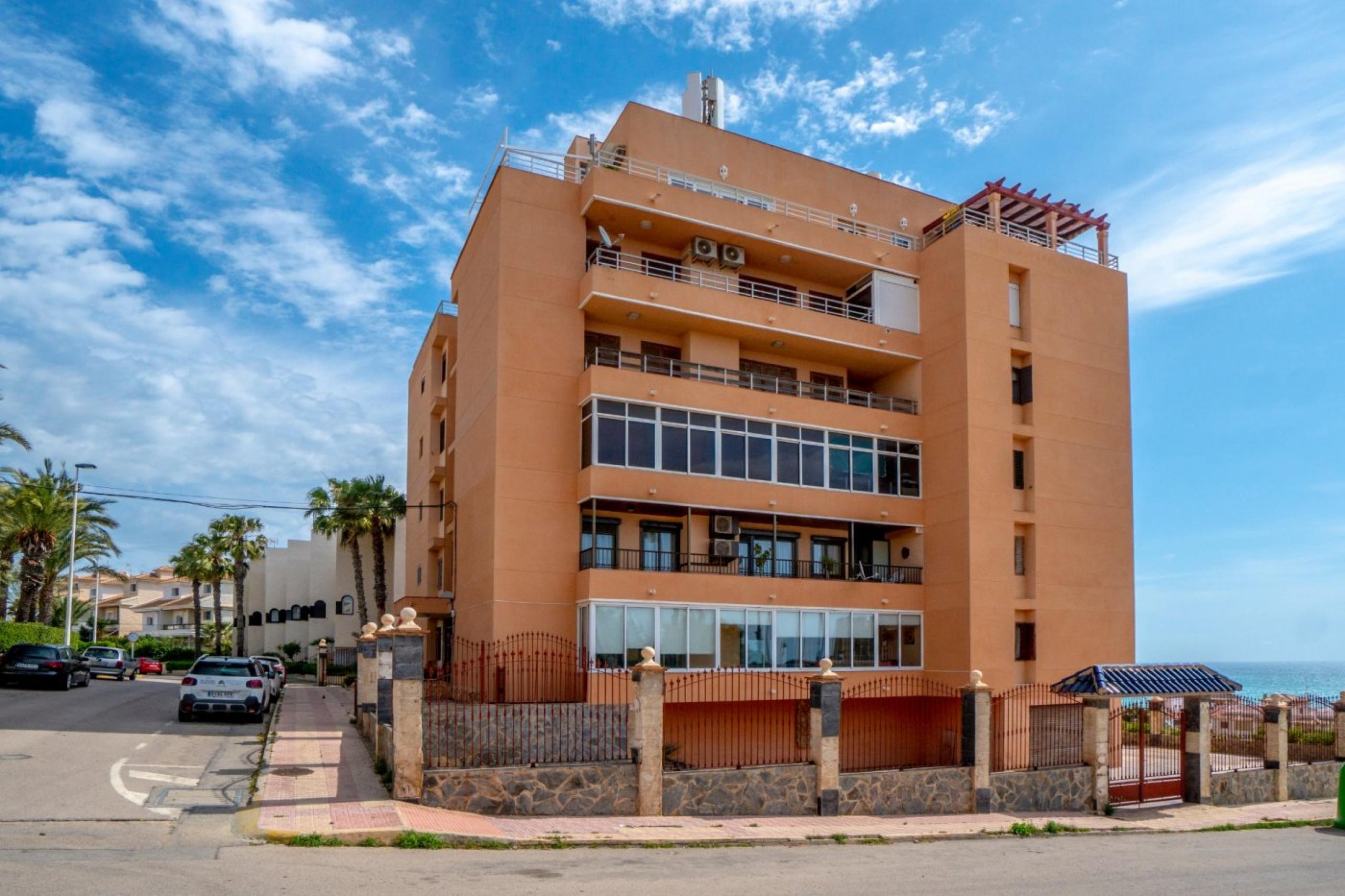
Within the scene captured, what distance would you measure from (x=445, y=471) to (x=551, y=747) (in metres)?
17.8

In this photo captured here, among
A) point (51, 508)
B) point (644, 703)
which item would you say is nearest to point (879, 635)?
point (644, 703)

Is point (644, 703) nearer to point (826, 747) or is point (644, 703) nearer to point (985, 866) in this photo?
point (826, 747)

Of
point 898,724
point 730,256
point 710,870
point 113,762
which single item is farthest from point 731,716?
point 113,762

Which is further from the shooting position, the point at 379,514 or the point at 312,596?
the point at 312,596

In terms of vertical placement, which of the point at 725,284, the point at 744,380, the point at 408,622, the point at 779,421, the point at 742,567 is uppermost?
the point at 725,284

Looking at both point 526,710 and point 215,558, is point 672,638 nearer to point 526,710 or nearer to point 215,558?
point 526,710

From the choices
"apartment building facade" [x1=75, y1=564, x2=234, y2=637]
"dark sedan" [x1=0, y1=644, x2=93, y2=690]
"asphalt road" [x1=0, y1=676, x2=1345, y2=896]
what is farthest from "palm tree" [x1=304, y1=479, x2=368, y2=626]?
"apartment building facade" [x1=75, y1=564, x2=234, y2=637]

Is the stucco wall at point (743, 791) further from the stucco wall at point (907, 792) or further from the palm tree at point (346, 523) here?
the palm tree at point (346, 523)

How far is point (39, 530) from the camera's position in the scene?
1887 inches

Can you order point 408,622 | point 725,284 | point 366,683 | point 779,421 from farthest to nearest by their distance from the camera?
point 725,284 < point 779,421 < point 366,683 < point 408,622

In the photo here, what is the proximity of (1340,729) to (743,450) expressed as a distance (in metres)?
16.8

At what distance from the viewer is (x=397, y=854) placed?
12.8 metres

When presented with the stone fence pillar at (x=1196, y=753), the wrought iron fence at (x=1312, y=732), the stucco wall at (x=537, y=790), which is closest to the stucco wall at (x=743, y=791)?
the stucco wall at (x=537, y=790)

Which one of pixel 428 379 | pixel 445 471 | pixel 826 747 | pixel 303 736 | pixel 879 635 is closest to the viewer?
pixel 826 747
